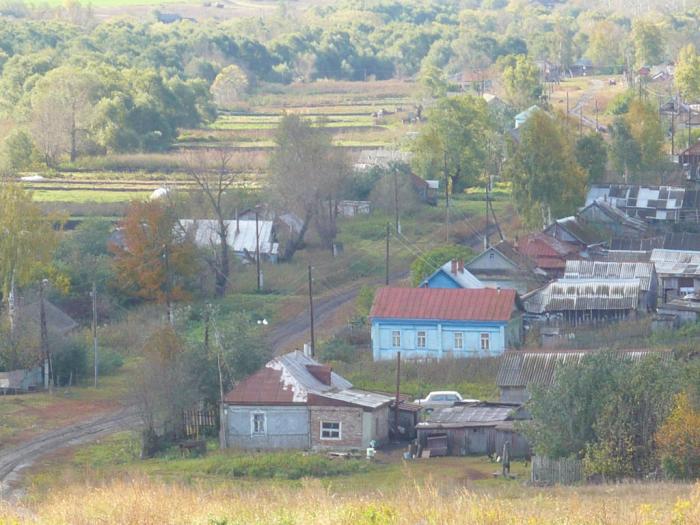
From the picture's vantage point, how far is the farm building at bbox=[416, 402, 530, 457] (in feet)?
71.3

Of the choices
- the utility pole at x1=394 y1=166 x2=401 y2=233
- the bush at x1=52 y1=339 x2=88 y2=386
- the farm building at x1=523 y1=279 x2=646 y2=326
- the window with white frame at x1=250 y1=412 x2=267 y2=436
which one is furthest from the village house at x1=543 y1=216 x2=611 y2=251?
the window with white frame at x1=250 y1=412 x2=267 y2=436

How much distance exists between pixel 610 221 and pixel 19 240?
58.3ft

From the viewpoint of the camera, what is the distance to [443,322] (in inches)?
1147

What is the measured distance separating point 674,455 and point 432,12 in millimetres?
140568

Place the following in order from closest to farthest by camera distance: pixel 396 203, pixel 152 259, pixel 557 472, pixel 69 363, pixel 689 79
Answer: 1. pixel 557 472
2. pixel 69 363
3. pixel 152 259
4. pixel 396 203
5. pixel 689 79

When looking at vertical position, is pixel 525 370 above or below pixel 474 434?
above

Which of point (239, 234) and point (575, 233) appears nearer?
point (575, 233)

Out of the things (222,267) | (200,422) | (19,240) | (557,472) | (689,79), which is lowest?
(200,422)

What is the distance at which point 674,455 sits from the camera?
17984mm

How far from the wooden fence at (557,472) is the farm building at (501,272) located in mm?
14632

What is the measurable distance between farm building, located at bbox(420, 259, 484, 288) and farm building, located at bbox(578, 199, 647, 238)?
988 centimetres

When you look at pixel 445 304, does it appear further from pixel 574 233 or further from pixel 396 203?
pixel 396 203

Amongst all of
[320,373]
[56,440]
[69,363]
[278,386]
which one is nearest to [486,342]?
[320,373]

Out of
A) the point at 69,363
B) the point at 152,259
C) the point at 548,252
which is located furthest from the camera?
the point at 548,252
